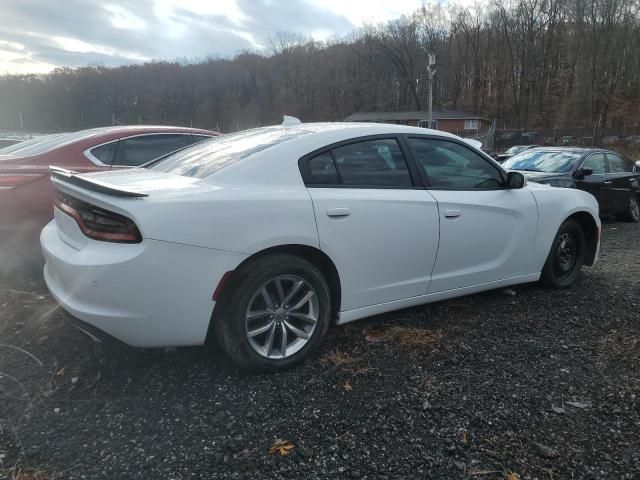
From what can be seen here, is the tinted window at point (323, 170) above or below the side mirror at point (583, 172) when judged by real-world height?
above

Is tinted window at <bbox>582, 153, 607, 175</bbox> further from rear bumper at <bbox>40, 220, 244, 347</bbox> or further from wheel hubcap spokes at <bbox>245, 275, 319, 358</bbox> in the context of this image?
rear bumper at <bbox>40, 220, 244, 347</bbox>

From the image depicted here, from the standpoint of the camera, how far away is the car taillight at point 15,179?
425 centimetres

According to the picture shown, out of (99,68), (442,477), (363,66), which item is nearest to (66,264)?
(442,477)

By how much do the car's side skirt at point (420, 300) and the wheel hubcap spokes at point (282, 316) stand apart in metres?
0.28

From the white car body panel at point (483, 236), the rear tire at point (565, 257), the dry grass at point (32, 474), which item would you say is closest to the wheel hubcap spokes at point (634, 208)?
the rear tire at point (565, 257)

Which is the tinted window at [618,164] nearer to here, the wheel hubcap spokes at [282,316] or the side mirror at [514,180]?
the side mirror at [514,180]

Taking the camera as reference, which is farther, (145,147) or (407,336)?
(145,147)

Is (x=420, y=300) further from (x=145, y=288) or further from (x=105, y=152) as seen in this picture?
(x=105, y=152)

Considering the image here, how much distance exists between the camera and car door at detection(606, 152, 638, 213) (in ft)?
30.5

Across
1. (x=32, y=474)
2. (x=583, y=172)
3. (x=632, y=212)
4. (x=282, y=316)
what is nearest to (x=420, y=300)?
(x=282, y=316)

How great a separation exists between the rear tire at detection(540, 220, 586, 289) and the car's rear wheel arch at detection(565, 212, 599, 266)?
0.31ft

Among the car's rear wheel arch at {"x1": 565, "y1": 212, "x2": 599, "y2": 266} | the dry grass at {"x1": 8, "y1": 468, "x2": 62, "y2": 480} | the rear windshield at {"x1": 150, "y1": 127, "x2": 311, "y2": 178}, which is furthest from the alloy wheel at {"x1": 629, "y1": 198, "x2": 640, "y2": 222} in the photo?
the dry grass at {"x1": 8, "y1": 468, "x2": 62, "y2": 480}

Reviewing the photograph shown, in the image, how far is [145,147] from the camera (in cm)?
535

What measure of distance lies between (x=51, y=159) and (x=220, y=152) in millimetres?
2354
